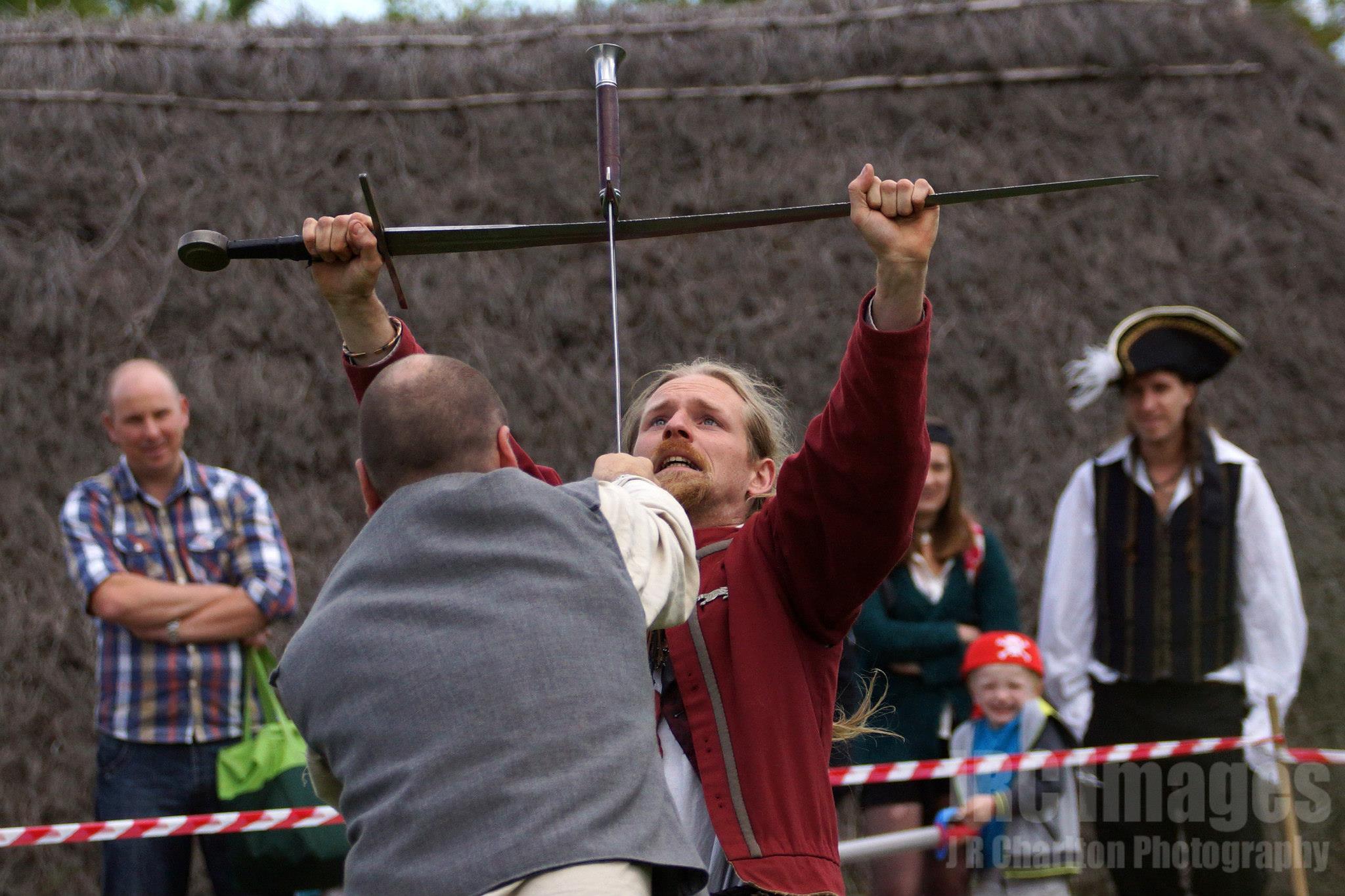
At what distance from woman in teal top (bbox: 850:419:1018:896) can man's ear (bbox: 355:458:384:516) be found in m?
2.54

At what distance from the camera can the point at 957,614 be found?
4578 millimetres

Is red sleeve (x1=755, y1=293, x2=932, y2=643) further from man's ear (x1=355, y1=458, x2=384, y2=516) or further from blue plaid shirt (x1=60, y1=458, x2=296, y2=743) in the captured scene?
blue plaid shirt (x1=60, y1=458, x2=296, y2=743)

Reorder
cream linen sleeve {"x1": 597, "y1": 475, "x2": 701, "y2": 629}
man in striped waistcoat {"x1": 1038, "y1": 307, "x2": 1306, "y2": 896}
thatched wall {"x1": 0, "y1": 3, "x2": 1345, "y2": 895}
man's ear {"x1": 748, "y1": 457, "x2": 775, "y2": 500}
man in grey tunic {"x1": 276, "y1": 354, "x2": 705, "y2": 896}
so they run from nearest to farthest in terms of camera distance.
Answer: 1. man in grey tunic {"x1": 276, "y1": 354, "x2": 705, "y2": 896}
2. cream linen sleeve {"x1": 597, "y1": 475, "x2": 701, "y2": 629}
3. man's ear {"x1": 748, "y1": 457, "x2": 775, "y2": 500}
4. man in striped waistcoat {"x1": 1038, "y1": 307, "x2": 1306, "y2": 896}
5. thatched wall {"x1": 0, "y1": 3, "x2": 1345, "y2": 895}

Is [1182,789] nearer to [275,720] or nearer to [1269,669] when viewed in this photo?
[1269,669]

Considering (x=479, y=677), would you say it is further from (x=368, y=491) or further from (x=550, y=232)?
(x=550, y=232)

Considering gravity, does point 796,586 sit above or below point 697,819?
above

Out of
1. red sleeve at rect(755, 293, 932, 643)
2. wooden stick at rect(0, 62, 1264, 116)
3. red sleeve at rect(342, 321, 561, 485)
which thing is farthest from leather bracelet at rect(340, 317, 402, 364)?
wooden stick at rect(0, 62, 1264, 116)

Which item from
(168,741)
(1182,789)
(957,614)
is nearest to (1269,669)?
(1182,789)

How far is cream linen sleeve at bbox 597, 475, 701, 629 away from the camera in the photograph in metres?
1.98

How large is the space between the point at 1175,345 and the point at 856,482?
2.88 metres

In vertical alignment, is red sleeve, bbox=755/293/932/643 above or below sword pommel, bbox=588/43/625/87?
below

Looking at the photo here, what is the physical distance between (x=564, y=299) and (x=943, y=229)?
6.25 ft

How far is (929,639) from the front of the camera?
4453 millimetres

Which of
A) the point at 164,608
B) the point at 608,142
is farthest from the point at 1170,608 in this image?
the point at 164,608
